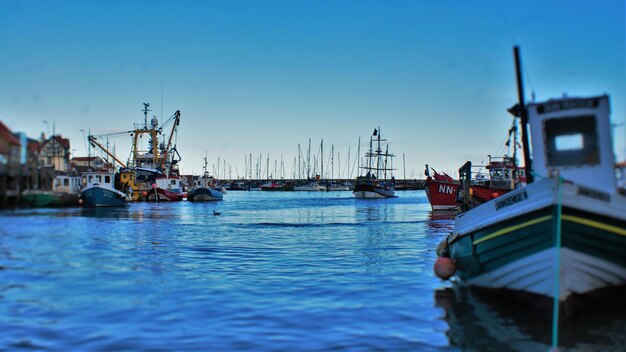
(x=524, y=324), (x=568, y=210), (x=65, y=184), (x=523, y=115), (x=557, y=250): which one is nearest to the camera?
(x=65, y=184)

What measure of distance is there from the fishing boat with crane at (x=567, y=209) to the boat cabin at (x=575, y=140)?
2 centimetres

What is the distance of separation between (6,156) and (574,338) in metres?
8.88

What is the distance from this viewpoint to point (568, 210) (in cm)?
1002

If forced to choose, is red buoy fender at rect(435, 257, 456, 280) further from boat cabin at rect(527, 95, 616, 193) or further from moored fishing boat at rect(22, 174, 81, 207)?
moored fishing boat at rect(22, 174, 81, 207)

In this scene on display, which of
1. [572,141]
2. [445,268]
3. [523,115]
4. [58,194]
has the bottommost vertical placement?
[445,268]

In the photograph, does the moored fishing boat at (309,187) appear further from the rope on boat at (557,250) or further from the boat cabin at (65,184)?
the boat cabin at (65,184)

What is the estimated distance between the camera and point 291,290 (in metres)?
13.2

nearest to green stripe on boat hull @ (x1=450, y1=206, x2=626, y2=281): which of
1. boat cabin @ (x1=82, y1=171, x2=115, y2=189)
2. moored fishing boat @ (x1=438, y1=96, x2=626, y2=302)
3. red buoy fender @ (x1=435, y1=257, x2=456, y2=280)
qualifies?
moored fishing boat @ (x1=438, y1=96, x2=626, y2=302)

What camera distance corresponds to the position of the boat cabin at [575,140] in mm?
9562

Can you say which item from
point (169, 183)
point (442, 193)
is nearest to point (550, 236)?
point (442, 193)

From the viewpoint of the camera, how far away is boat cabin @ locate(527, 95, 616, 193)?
9.56 metres

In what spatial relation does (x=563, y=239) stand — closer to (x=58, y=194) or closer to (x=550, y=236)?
(x=550, y=236)

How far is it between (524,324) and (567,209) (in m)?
2.25

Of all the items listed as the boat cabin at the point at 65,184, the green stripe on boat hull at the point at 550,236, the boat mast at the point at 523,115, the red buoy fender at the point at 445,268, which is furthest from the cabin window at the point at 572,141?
the boat cabin at the point at 65,184
